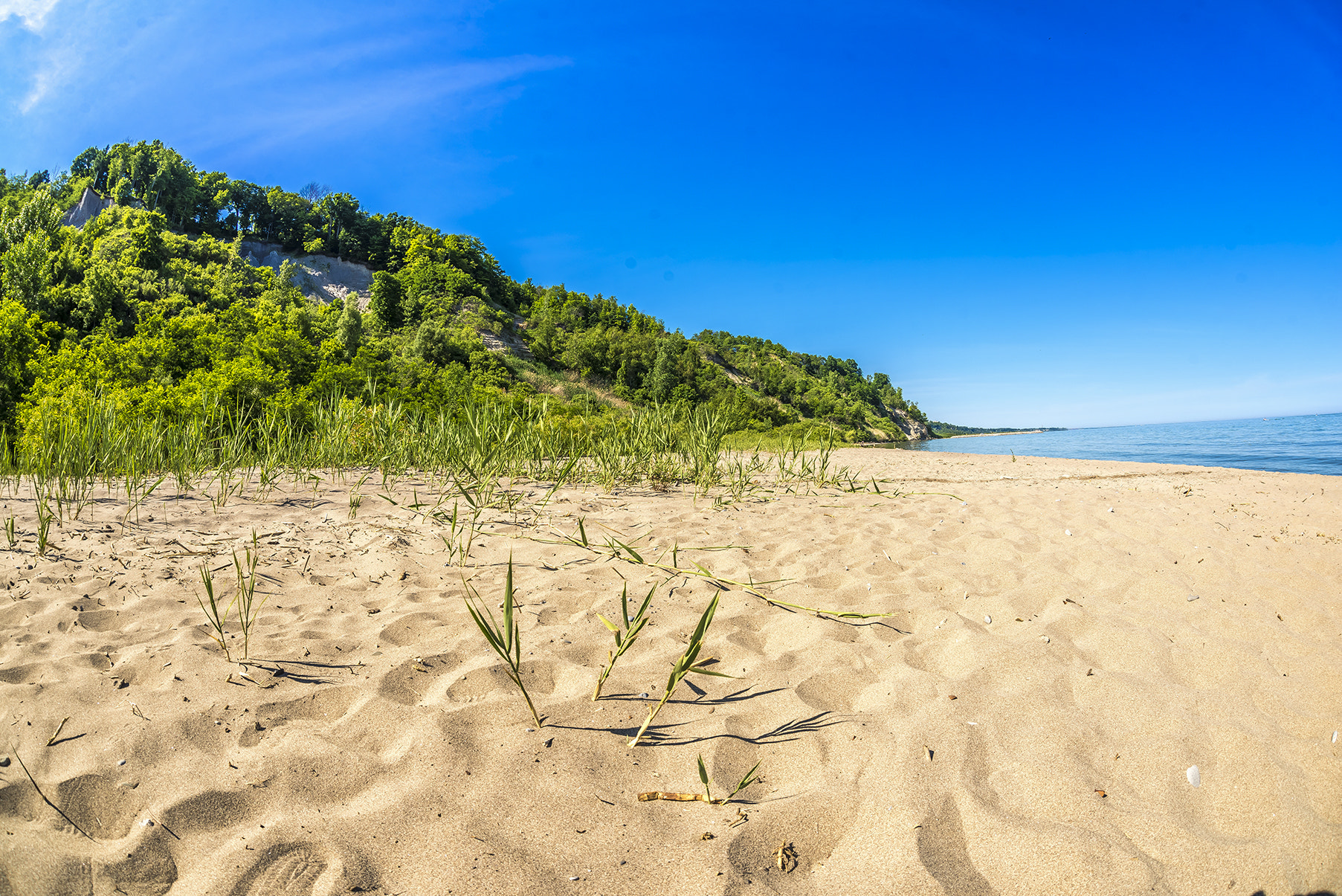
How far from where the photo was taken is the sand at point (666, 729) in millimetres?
1088

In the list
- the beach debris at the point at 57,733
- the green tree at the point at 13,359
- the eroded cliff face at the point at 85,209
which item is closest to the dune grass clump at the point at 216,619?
the beach debris at the point at 57,733

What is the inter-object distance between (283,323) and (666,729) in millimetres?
28326

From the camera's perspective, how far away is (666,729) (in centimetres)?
152

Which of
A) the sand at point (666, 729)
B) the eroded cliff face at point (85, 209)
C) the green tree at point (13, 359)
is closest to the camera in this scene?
the sand at point (666, 729)

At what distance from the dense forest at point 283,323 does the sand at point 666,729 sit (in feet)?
Answer: 8.92

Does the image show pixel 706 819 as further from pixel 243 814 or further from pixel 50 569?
pixel 50 569

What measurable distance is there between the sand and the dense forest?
107 inches

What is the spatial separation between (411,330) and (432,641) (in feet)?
133

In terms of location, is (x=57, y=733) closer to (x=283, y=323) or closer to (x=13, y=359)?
(x=13, y=359)

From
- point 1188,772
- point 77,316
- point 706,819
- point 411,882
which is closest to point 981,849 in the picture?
point 706,819

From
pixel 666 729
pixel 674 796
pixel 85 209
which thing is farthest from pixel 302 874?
pixel 85 209

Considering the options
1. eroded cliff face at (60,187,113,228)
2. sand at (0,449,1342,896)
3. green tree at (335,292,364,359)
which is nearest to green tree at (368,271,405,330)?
green tree at (335,292,364,359)

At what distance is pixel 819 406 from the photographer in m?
58.1

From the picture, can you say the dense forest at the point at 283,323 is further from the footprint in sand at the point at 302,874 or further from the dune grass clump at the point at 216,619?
the footprint in sand at the point at 302,874
